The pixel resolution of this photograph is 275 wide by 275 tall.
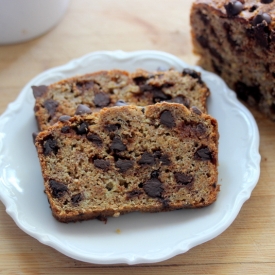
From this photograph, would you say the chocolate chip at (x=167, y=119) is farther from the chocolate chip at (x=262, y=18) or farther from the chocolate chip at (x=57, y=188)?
the chocolate chip at (x=262, y=18)

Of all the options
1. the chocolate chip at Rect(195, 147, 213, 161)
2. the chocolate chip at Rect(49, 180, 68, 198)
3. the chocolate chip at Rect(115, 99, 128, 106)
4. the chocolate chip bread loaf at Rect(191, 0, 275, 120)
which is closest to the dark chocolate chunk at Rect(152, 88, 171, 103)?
the chocolate chip at Rect(115, 99, 128, 106)

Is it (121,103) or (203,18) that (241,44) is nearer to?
(203,18)

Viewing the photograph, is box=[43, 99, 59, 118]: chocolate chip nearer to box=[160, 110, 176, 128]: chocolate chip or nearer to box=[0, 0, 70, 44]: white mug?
box=[160, 110, 176, 128]: chocolate chip

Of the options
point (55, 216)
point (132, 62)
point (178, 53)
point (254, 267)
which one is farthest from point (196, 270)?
point (178, 53)

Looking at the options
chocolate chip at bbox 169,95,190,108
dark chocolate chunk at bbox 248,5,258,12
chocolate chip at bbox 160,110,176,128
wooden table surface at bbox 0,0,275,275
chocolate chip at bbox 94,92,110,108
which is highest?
dark chocolate chunk at bbox 248,5,258,12

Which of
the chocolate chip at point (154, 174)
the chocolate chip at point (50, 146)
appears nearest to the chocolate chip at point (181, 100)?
the chocolate chip at point (154, 174)

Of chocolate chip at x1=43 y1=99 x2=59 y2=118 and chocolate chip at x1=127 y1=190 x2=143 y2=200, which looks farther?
chocolate chip at x1=43 y1=99 x2=59 y2=118

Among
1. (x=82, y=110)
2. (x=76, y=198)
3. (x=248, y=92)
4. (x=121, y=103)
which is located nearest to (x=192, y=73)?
(x=248, y=92)
